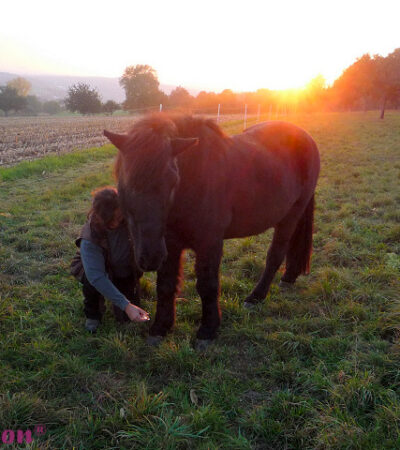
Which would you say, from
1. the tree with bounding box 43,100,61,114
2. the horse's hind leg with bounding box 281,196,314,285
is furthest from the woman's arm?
the tree with bounding box 43,100,61,114

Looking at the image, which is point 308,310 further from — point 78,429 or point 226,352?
point 78,429

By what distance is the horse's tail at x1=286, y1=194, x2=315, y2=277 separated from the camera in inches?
152

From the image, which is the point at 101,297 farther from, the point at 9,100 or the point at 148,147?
the point at 9,100

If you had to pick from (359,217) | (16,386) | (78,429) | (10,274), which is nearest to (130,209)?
Result: (78,429)

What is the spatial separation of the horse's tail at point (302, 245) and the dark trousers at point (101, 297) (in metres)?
1.84

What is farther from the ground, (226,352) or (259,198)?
(259,198)

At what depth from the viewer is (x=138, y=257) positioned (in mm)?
2090

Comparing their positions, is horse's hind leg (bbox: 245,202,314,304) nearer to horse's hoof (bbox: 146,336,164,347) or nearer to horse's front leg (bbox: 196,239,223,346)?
horse's front leg (bbox: 196,239,223,346)

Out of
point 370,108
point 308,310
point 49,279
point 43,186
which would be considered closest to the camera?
point 308,310

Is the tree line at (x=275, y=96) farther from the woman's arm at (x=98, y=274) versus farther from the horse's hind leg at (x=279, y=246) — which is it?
the woman's arm at (x=98, y=274)

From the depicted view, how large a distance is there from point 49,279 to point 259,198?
103 inches

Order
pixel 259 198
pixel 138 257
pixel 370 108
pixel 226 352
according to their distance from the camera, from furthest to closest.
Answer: pixel 370 108, pixel 259 198, pixel 226 352, pixel 138 257

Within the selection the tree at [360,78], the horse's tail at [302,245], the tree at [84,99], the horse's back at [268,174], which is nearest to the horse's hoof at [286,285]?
the horse's tail at [302,245]

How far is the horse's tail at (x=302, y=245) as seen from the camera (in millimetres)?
3861
